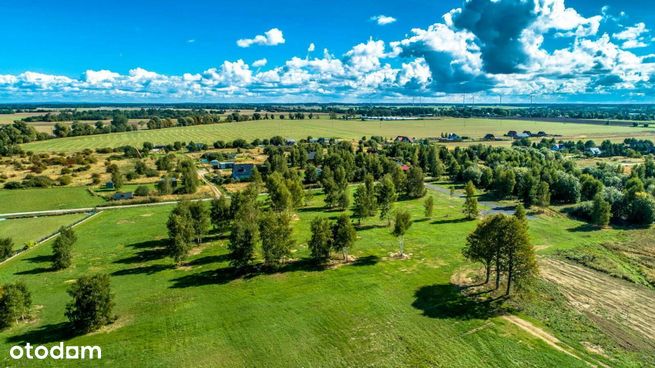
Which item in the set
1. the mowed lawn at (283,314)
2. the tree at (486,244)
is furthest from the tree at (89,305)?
the tree at (486,244)

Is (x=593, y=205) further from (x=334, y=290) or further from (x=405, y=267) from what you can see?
(x=334, y=290)

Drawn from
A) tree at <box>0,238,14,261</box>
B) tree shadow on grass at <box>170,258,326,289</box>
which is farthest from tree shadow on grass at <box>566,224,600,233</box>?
tree at <box>0,238,14,261</box>

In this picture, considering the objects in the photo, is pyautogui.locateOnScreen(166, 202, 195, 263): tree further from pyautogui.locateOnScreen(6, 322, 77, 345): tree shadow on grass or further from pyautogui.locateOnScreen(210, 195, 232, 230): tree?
pyautogui.locateOnScreen(6, 322, 77, 345): tree shadow on grass

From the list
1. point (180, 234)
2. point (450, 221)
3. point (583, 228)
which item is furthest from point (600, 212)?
point (180, 234)

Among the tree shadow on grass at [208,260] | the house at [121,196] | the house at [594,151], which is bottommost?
the tree shadow on grass at [208,260]

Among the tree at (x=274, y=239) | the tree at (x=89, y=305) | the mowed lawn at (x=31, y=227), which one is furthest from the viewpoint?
the mowed lawn at (x=31, y=227)

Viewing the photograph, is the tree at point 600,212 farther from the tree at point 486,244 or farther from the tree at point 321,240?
the tree at point 321,240
